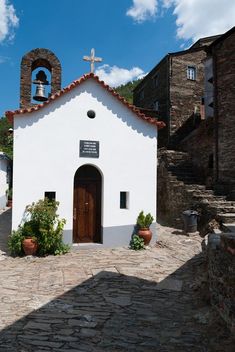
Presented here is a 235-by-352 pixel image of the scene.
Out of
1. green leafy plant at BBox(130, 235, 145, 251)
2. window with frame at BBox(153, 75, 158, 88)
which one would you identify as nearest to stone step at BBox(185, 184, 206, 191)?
green leafy plant at BBox(130, 235, 145, 251)

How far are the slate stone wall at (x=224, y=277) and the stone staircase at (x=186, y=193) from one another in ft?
20.1

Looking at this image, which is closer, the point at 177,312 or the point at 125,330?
the point at 125,330

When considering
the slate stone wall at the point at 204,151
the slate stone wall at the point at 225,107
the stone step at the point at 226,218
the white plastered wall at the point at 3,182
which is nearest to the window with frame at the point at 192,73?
the slate stone wall at the point at 204,151

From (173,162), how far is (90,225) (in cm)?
862

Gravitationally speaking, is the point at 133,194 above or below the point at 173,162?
below

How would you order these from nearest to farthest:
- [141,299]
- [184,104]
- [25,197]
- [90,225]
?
[141,299] → [25,197] → [90,225] → [184,104]

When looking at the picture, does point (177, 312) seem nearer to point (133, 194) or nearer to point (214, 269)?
point (214, 269)

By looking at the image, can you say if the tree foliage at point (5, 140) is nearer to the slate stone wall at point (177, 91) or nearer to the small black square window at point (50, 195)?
the small black square window at point (50, 195)

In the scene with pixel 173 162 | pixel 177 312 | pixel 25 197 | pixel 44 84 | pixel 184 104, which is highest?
pixel 184 104

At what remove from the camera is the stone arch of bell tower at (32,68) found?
10.7 m

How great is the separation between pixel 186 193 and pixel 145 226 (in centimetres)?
449

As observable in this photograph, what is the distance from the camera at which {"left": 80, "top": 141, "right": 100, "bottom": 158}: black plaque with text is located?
9889 millimetres

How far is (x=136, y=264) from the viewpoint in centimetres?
846

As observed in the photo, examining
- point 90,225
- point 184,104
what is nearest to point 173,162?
point 184,104
